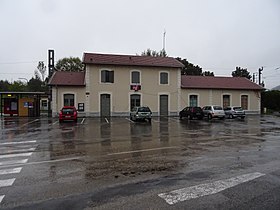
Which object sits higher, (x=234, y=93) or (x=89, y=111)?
(x=234, y=93)

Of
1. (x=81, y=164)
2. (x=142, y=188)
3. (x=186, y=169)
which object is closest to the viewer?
(x=142, y=188)

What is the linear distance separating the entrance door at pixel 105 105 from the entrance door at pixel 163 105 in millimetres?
6891

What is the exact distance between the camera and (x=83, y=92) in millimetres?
32938

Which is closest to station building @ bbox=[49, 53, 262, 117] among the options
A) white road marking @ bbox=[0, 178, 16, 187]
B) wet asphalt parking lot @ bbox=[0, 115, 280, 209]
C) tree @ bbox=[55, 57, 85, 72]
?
wet asphalt parking lot @ bbox=[0, 115, 280, 209]

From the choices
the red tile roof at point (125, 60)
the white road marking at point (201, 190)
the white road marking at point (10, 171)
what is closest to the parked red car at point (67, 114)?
the red tile roof at point (125, 60)

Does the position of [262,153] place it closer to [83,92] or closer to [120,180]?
[120,180]

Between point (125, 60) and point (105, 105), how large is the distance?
6566 millimetres

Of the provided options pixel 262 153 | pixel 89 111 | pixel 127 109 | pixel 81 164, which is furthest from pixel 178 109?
pixel 81 164

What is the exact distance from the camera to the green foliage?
147 ft

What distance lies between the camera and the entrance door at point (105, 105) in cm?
3335

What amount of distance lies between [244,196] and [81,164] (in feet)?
14.7

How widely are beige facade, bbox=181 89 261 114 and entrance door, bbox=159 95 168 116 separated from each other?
2335 millimetres

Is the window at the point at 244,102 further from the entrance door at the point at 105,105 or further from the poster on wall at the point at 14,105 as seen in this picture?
the poster on wall at the point at 14,105

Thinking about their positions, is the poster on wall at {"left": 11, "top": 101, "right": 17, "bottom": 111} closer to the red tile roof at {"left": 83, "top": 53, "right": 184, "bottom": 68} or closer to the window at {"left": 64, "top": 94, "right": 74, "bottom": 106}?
the window at {"left": 64, "top": 94, "right": 74, "bottom": 106}
